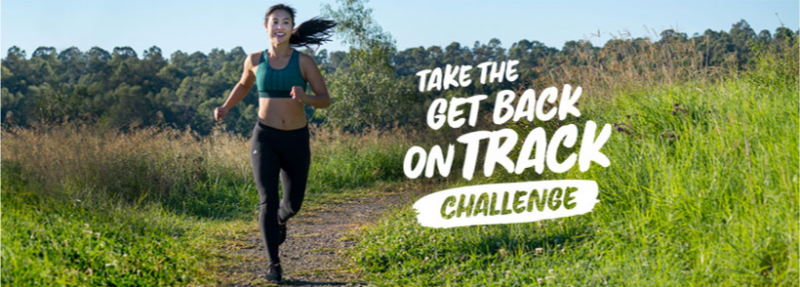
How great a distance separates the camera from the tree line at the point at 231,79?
39.0 feet

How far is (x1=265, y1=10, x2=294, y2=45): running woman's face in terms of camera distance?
18.6 ft

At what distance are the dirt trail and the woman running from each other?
0.38 meters

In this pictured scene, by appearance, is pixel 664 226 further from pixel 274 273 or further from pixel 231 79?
pixel 231 79

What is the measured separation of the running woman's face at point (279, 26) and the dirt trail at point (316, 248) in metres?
1.92

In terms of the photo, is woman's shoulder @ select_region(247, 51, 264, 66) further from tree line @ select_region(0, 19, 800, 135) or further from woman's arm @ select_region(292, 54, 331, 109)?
tree line @ select_region(0, 19, 800, 135)

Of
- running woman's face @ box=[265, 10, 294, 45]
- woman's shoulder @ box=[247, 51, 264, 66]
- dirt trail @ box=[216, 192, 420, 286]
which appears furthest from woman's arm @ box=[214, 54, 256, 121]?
dirt trail @ box=[216, 192, 420, 286]

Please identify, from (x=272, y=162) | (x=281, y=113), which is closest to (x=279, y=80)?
(x=281, y=113)

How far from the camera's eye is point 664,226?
4.85 meters

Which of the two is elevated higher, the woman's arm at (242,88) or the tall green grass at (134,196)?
the woman's arm at (242,88)

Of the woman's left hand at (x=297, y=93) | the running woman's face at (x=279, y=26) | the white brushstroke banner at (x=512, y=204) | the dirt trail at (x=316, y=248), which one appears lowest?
the dirt trail at (x=316, y=248)

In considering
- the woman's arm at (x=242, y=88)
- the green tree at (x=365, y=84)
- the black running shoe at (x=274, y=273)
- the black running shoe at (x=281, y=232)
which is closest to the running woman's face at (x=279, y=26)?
the woman's arm at (x=242, y=88)

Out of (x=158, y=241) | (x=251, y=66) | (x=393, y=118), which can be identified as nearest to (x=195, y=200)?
(x=158, y=241)

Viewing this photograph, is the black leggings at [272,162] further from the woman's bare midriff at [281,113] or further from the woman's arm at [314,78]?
the woman's arm at [314,78]

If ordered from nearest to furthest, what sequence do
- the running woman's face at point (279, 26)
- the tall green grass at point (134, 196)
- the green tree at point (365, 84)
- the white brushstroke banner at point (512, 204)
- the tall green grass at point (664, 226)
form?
the tall green grass at point (664, 226) → the tall green grass at point (134, 196) → the running woman's face at point (279, 26) → the white brushstroke banner at point (512, 204) → the green tree at point (365, 84)
